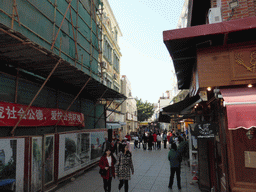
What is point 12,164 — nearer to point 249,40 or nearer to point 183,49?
point 183,49

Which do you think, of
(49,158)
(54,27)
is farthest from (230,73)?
(54,27)

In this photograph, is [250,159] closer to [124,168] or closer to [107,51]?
[124,168]

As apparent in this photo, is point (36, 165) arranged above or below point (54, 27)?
below

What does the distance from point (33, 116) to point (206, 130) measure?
6.22 metres

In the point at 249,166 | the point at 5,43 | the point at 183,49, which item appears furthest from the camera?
the point at 183,49

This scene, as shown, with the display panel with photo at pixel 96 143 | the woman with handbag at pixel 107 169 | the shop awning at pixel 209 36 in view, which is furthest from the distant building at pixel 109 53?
the shop awning at pixel 209 36

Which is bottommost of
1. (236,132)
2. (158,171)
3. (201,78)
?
(158,171)

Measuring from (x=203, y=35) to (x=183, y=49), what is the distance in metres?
Result: 0.88

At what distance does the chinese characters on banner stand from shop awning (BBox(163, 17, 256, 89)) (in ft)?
17.4

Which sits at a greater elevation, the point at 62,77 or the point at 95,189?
the point at 62,77

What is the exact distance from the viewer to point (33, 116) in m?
7.41

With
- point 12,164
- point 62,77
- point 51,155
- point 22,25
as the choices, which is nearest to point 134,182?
point 51,155

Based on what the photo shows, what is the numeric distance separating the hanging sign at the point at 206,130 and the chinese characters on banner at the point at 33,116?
5845 mm

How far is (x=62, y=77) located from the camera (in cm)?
862
